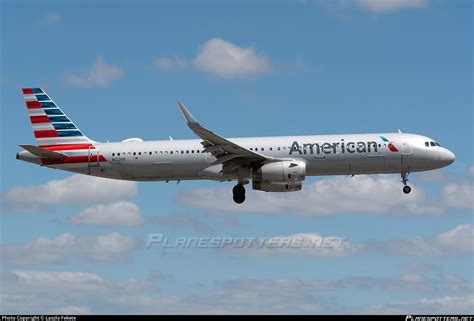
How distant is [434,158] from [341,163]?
674 centimetres

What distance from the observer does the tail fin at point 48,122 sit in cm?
6050

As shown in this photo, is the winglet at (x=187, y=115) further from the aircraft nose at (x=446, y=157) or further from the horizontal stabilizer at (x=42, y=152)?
the aircraft nose at (x=446, y=157)

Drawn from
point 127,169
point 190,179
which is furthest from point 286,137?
point 127,169

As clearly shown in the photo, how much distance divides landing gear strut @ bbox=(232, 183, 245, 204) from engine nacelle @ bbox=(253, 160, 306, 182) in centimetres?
302

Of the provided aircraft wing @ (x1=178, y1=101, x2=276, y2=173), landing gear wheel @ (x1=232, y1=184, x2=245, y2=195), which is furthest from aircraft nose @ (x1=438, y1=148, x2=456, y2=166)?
landing gear wheel @ (x1=232, y1=184, x2=245, y2=195)

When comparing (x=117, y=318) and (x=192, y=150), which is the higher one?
(x=192, y=150)

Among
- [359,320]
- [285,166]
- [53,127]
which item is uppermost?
[53,127]

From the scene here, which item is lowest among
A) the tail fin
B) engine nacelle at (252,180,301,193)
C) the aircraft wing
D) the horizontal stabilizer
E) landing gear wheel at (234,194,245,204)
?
landing gear wheel at (234,194,245,204)

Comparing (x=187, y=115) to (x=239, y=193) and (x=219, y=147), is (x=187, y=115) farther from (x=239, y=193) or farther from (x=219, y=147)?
(x=239, y=193)

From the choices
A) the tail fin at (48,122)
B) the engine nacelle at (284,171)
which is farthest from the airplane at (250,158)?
the tail fin at (48,122)

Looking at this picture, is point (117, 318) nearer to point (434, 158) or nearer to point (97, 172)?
point (97, 172)

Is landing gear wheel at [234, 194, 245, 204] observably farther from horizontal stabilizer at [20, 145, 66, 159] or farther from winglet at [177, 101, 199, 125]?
horizontal stabilizer at [20, 145, 66, 159]

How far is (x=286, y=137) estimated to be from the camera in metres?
57.1

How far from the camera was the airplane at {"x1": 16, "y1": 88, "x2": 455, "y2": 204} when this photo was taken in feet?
181
